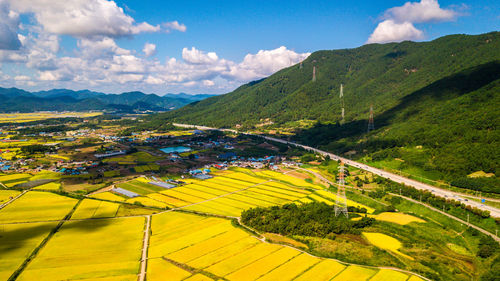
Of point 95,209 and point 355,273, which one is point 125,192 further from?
point 355,273

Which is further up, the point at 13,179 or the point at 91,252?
the point at 13,179

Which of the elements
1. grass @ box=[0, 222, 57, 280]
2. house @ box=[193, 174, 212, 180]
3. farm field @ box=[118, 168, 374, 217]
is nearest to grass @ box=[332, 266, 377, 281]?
farm field @ box=[118, 168, 374, 217]

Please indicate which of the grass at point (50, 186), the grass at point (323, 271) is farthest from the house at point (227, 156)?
the grass at point (323, 271)

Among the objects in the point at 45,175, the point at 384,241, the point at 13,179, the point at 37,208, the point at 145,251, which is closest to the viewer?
the point at 145,251

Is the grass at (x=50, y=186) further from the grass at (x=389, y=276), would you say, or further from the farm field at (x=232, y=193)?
the grass at (x=389, y=276)

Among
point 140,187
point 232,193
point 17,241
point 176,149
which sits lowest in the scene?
point 232,193

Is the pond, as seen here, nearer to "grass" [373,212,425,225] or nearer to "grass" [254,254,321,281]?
"grass" [373,212,425,225]

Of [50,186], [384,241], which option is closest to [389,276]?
[384,241]
